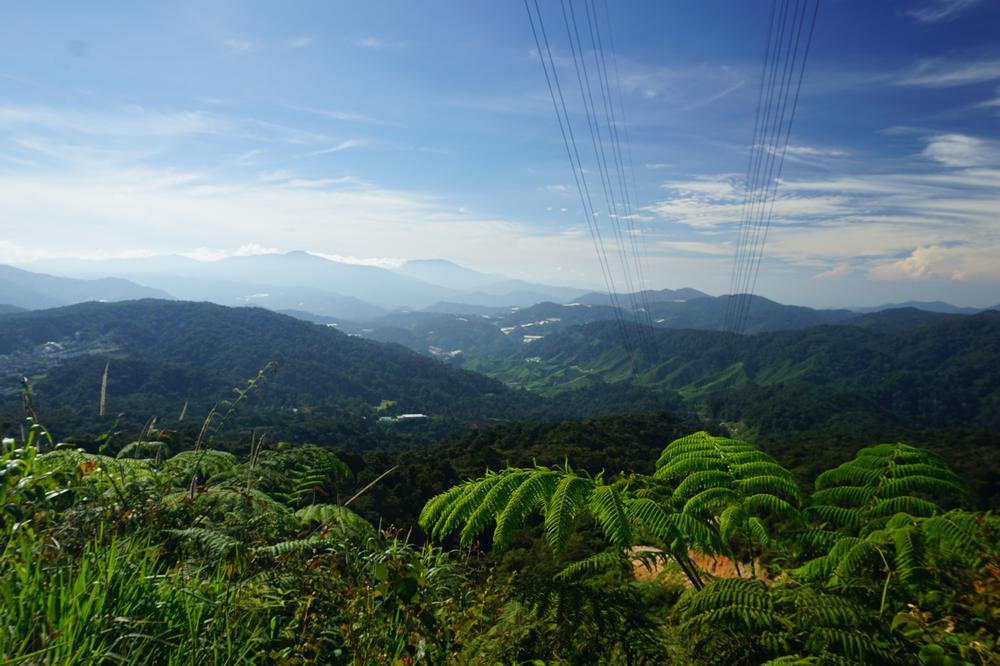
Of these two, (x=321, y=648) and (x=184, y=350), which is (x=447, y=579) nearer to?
(x=321, y=648)

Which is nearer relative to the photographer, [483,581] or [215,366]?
[483,581]

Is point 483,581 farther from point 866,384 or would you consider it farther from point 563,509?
point 866,384

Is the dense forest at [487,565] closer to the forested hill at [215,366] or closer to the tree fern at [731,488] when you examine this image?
the tree fern at [731,488]

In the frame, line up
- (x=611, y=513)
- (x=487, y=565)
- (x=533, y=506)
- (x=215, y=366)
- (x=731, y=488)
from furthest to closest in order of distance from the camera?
(x=215, y=366) → (x=487, y=565) → (x=731, y=488) → (x=533, y=506) → (x=611, y=513)

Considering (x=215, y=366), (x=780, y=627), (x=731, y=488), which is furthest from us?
(x=215, y=366)

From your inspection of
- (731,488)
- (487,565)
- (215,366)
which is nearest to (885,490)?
(731,488)

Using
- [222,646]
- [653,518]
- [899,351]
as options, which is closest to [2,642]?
[222,646]

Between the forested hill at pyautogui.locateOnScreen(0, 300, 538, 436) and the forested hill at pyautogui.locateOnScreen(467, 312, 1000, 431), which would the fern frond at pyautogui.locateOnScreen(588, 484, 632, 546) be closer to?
the forested hill at pyautogui.locateOnScreen(0, 300, 538, 436)
